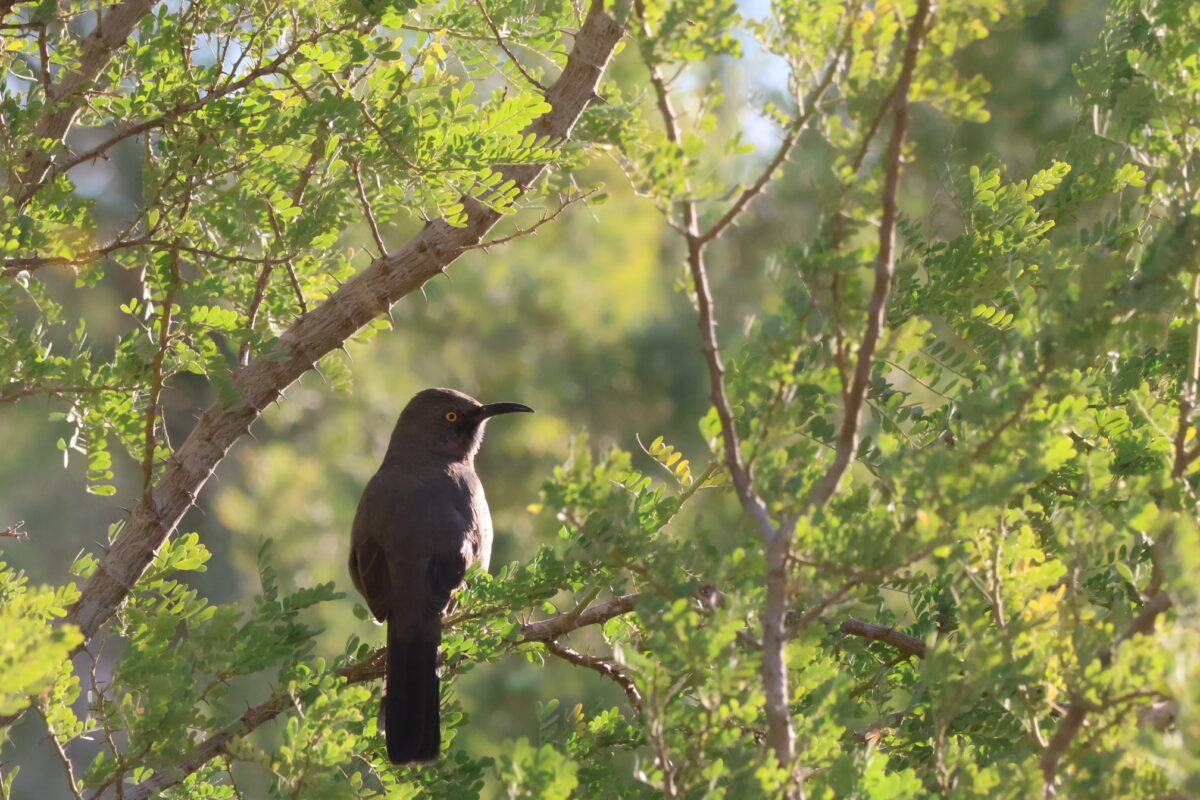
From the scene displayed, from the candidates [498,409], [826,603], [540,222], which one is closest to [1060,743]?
[826,603]

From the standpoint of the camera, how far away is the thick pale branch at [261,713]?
3.29 meters

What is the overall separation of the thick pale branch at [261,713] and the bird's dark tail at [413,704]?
0.22 metres

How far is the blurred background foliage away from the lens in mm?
15156

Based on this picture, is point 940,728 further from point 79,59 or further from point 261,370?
point 79,59

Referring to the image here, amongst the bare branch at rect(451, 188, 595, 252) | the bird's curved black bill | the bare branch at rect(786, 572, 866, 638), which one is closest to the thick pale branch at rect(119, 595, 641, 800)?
the bare branch at rect(786, 572, 866, 638)

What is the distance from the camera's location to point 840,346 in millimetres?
2322

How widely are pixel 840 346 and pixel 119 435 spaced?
8.19 feet

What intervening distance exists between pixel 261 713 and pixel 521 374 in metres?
14.3

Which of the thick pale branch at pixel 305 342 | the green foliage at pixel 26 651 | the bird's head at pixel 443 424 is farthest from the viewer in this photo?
the bird's head at pixel 443 424

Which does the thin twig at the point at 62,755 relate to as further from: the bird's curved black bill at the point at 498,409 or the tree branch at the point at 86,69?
the bird's curved black bill at the point at 498,409

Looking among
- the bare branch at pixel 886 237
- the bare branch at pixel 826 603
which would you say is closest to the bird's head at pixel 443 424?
the bare branch at pixel 826 603

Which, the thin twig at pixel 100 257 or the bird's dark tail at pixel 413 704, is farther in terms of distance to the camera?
the bird's dark tail at pixel 413 704

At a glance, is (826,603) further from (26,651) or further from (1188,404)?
(26,651)

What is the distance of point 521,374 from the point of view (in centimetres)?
1777
